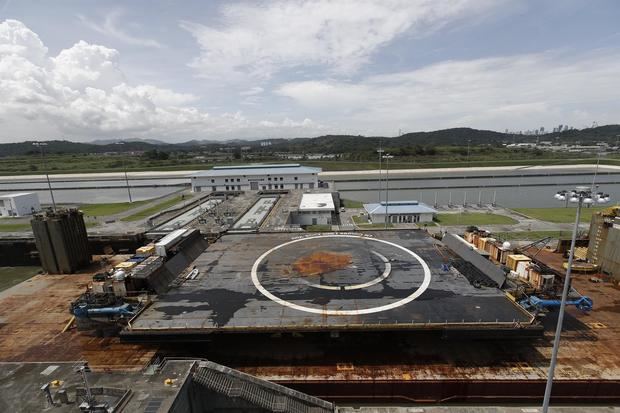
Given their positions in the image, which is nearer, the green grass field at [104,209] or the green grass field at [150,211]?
the green grass field at [150,211]

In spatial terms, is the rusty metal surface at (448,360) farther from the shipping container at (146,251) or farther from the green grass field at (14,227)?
the green grass field at (14,227)

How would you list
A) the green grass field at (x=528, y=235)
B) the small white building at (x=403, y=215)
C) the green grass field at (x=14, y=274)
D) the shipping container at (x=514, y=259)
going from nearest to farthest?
the shipping container at (x=514, y=259)
the green grass field at (x=14, y=274)
the green grass field at (x=528, y=235)
the small white building at (x=403, y=215)

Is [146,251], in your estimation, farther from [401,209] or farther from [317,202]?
[401,209]

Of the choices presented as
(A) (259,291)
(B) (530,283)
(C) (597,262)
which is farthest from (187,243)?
(C) (597,262)

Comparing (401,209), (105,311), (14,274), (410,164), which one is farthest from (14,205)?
(410,164)

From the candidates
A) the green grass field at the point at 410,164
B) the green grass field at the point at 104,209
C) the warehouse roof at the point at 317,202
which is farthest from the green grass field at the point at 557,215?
the green grass field at the point at 104,209

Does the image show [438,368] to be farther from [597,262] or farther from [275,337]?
[597,262]
